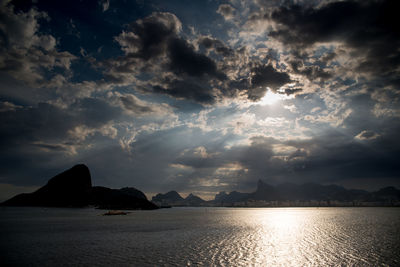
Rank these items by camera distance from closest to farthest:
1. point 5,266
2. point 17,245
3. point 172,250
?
point 5,266
point 172,250
point 17,245

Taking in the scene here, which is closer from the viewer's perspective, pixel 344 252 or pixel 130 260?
pixel 130 260

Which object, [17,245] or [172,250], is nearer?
[172,250]

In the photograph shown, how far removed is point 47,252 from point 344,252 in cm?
5412

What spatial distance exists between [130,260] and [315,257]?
102 feet

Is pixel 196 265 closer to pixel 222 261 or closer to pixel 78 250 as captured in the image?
pixel 222 261

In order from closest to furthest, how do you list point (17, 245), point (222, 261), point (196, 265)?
point (196, 265) < point (222, 261) < point (17, 245)

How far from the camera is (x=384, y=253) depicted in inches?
1658

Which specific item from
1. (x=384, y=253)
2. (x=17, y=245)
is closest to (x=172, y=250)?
(x=17, y=245)

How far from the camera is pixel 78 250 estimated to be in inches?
1649

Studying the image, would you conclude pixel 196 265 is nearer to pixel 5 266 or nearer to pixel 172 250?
pixel 172 250

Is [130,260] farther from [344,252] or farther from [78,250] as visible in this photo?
[344,252]

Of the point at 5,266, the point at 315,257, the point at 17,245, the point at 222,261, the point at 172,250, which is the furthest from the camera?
Answer: the point at 17,245

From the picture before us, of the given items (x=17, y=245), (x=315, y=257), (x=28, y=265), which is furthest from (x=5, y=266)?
(x=315, y=257)

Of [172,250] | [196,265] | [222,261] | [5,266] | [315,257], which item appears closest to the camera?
[5,266]
